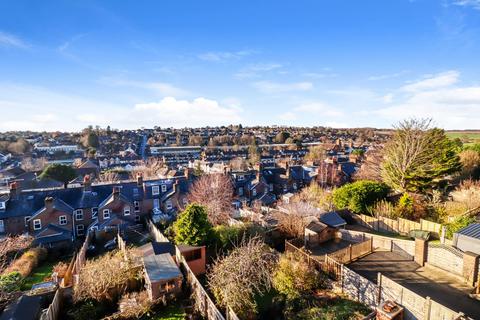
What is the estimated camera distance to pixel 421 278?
15156 millimetres

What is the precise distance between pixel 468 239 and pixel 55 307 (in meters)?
23.5

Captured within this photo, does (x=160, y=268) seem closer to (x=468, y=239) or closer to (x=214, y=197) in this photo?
(x=214, y=197)

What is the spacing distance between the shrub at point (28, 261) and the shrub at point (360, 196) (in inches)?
1077

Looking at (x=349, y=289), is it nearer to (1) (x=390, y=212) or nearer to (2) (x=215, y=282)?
(2) (x=215, y=282)

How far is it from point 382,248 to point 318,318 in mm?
9302

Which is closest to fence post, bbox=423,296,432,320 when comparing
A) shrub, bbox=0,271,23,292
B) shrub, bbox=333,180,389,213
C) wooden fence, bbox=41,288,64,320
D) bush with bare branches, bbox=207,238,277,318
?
bush with bare branches, bbox=207,238,277,318

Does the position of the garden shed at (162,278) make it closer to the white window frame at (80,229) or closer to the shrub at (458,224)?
the shrub at (458,224)

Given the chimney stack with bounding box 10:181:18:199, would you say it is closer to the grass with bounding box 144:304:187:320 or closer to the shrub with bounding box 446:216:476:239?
the grass with bounding box 144:304:187:320

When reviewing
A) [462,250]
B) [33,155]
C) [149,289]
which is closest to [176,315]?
[149,289]

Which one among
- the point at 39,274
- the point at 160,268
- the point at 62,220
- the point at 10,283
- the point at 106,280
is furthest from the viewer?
the point at 62,220

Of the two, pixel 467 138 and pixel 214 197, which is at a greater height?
pixel 467 138

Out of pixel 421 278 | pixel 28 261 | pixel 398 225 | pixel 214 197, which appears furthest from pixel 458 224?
pixel 28 261

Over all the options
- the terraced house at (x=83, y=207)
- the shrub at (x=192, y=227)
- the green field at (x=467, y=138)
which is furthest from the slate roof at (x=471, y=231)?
the green field at (x=467, y=138)

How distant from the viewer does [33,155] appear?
84875mm
